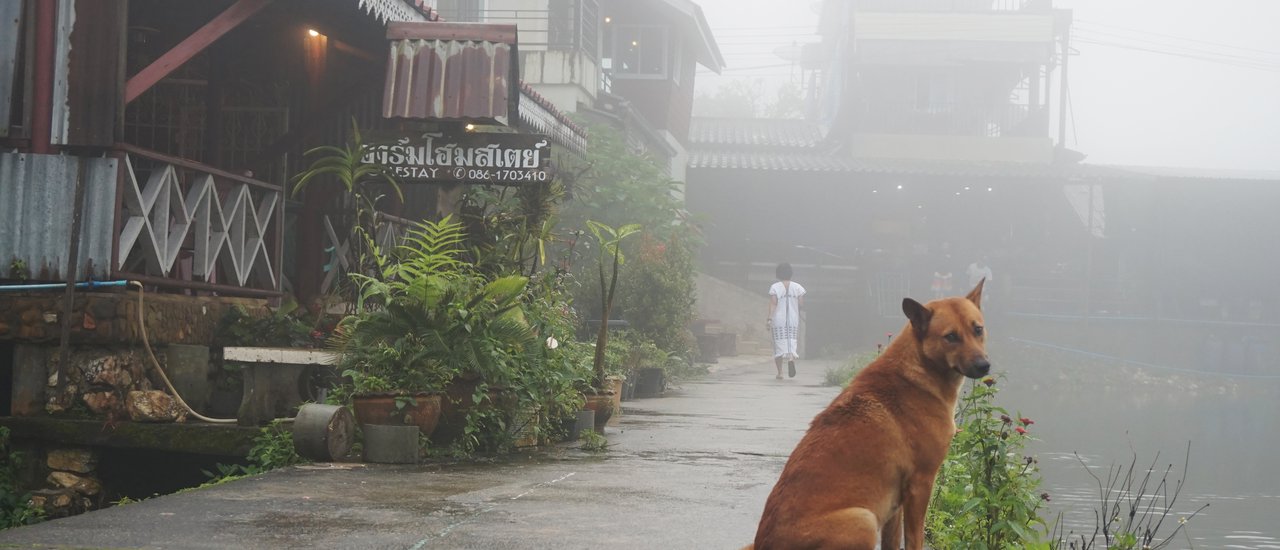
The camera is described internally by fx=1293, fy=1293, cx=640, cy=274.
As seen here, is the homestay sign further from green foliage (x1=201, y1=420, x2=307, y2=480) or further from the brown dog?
the brown dog

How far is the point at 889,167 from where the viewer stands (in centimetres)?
3058

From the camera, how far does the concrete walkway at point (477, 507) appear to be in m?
4.84

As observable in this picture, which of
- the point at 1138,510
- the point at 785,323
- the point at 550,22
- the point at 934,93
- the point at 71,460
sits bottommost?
the point at 1138,510

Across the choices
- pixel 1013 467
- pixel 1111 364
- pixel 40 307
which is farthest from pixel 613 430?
pixel 1111 364

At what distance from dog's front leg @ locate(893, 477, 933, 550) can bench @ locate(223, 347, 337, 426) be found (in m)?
4.67

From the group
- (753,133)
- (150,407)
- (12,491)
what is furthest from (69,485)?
(753,133)

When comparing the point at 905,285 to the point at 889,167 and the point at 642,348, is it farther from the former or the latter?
the point at 642,348

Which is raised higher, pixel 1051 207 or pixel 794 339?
pixel 1051 207

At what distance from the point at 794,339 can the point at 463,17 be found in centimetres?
802

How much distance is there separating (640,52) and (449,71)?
751 inches

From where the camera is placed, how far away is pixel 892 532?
173 inches

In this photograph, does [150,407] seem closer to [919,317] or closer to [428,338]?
[428,338]

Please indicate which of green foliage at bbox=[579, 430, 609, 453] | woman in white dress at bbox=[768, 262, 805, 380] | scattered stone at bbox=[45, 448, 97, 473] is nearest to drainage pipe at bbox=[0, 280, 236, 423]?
scattered stone at bbox=[45, 448, 97, 473]

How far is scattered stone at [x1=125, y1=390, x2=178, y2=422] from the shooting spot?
770cm
